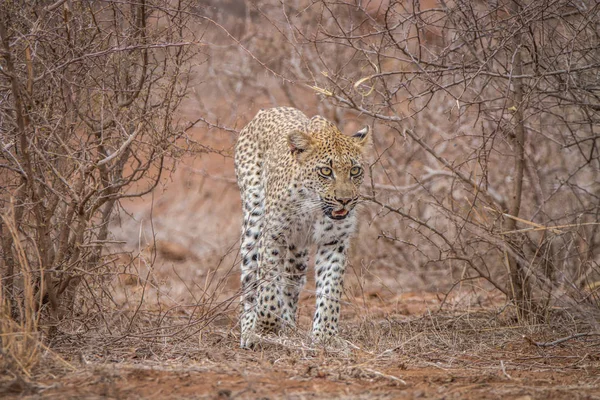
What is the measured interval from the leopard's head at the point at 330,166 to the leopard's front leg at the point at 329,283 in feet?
1.30

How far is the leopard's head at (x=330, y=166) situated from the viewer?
6.85m

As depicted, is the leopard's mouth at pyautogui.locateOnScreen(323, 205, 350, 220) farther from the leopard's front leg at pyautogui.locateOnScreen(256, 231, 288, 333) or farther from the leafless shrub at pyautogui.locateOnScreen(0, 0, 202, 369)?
the leafless shrub at pyautogui.locateOnScreen(0, 0, 202, 369)

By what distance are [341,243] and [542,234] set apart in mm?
1893

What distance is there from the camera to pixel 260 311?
23.4ft

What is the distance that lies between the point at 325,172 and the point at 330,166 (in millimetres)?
68

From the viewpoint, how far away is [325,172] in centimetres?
702

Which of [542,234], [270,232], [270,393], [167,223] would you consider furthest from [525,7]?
[167,223]

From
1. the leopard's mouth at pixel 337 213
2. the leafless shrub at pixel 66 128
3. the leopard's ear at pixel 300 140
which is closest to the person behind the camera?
the leafless shrub at pixel 66 128

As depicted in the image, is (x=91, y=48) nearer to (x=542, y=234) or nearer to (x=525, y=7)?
(x=525, y=7)

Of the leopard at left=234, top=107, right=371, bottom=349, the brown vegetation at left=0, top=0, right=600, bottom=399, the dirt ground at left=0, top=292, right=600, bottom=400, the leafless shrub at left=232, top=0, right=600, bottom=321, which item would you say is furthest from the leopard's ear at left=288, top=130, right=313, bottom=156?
the dirt ground at left=0, top=292, right=600, bottom=400

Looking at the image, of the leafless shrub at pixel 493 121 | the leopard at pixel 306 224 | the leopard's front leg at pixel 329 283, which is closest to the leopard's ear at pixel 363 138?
the leopard at pixel 306 224

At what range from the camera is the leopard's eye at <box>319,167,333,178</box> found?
7012 mm

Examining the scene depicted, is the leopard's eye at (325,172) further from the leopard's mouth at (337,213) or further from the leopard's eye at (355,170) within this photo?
the leopard's mouth at (337,213)

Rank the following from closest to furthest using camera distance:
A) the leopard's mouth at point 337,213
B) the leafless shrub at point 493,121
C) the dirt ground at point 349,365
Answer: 1. the dirt ground at point 349,365
2. the leafless shrub at point 493,121
3. the leopard's mouth at point 337,213
